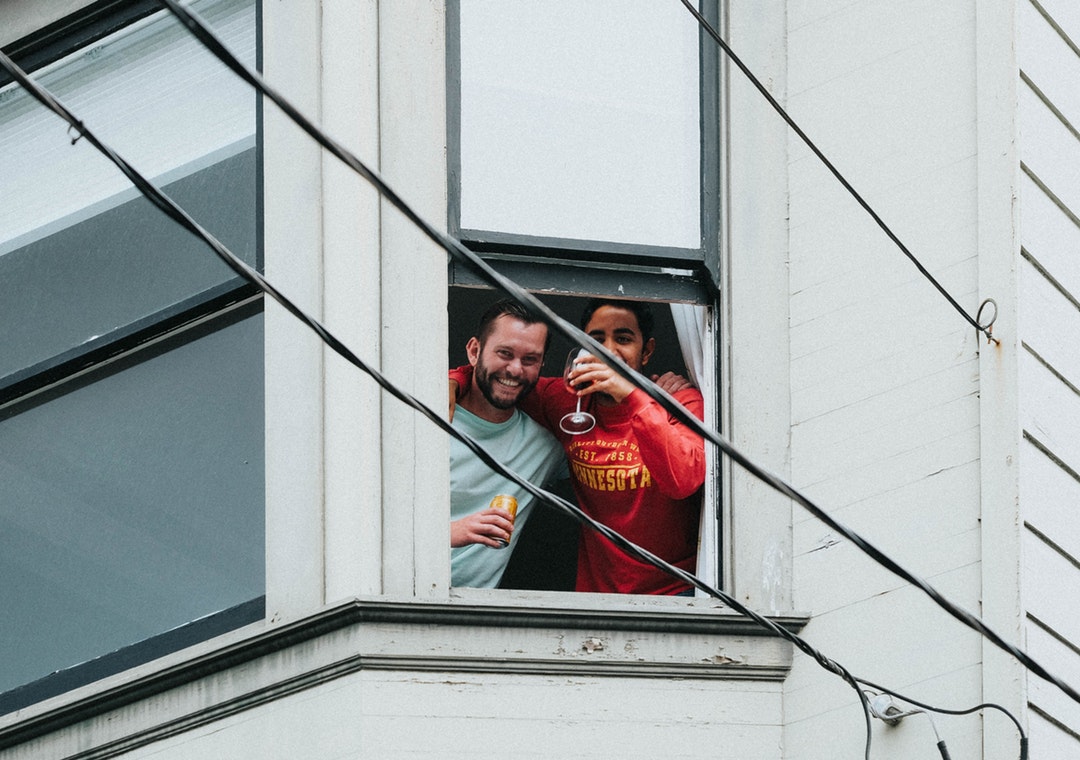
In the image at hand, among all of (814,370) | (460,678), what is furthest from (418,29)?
(460,678)

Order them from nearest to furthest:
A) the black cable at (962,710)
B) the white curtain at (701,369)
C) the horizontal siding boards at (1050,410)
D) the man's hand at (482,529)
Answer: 1. the black cable at (962,710)
2. the horizontal siding boards at (1050,410)
3. the man's hand at (482,529)
4. the white curtain at (701,369)

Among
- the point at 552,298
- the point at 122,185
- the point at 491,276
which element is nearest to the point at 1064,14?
the point at 552,298

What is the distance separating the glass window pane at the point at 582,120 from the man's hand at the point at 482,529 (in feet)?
3.06

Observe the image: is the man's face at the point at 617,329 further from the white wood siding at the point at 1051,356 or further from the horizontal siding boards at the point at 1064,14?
the horizontal siding boards at the point at 1064,14

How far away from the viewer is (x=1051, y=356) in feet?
21.3

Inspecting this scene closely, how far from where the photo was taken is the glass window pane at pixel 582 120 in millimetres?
6641

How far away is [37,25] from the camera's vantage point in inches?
292

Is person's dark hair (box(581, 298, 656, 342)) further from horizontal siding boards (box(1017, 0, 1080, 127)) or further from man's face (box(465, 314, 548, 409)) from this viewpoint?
horizontal siding boards (box(1017, 0, 1080, 127))

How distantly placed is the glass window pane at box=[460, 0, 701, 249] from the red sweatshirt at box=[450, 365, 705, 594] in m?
0.60

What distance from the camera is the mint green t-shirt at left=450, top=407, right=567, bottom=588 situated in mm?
6445

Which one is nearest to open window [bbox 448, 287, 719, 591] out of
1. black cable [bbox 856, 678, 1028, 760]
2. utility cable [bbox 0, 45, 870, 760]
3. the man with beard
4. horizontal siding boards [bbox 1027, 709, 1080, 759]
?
the man with beard

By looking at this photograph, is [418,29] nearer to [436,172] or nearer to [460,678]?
[436,172]

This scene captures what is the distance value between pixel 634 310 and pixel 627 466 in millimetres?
575

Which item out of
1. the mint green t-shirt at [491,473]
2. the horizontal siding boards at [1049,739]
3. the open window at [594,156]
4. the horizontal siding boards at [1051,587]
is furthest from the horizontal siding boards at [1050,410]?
the mint green t-shirt at [491,473]
